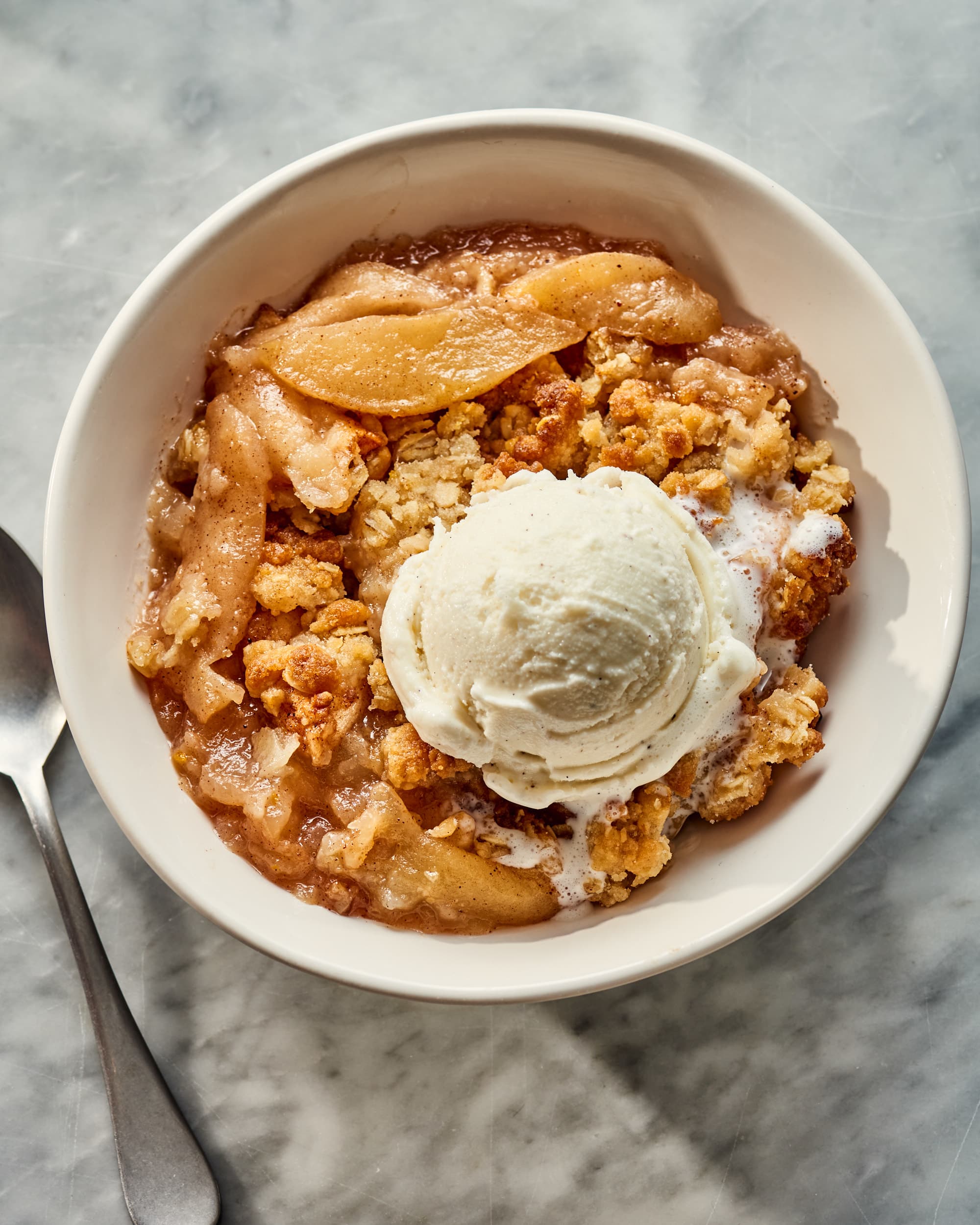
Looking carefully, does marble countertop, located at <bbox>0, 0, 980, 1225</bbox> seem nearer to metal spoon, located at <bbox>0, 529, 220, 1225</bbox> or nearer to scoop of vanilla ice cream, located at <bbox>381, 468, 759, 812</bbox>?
metal spoon, located at <bbox>0, 529, 220, 1225</bbox>

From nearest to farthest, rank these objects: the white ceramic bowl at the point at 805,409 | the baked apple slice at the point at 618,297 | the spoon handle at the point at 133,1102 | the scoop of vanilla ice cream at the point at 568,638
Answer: the scoop of vanilla ice cream at the point at 568,638
the white ceramic bowl at the point at 805,409
the baked apple slice at the point at 618,297
the spoon handle at the point at 133,1102

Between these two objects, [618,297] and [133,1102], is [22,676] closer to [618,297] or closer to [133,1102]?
[133,1102]

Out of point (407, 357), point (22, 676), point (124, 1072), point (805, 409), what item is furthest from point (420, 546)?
point (124, 1072)

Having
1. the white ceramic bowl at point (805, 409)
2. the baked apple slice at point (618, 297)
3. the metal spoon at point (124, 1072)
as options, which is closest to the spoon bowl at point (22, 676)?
the metal spoon at point (124, 1072)

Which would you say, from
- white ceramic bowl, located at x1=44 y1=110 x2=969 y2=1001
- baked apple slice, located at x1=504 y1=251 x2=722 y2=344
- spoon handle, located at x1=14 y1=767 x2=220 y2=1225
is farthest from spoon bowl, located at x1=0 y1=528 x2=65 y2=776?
baked apple slice, located at x1=504 y1=251 x2=722 y2=344

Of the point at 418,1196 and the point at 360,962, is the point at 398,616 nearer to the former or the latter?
the point at 360,962

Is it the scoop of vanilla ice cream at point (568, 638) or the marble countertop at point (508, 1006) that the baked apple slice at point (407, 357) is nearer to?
the scoop of vanilla ice cream at point (568, 638)
